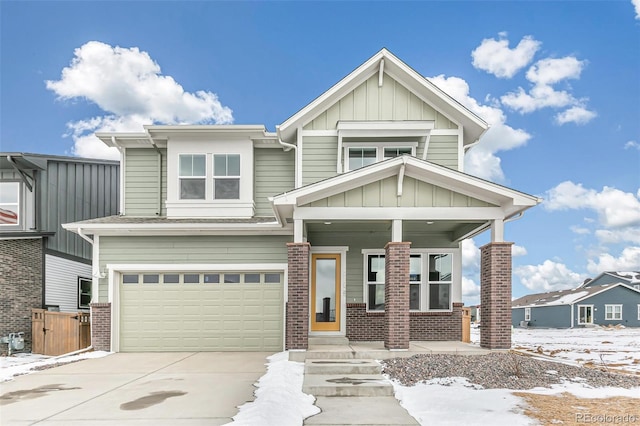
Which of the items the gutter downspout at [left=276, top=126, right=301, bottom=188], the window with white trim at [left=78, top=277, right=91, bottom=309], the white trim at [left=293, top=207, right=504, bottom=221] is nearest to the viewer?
the white trim at [left=293, top=207, right=504, bottom=221]

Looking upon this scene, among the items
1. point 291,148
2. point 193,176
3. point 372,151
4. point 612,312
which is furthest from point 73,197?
point 612,312

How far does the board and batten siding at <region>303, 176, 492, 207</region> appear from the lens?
10414 millimetres

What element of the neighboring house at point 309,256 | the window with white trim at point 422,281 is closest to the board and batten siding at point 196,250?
the neighboring house at point 309,256

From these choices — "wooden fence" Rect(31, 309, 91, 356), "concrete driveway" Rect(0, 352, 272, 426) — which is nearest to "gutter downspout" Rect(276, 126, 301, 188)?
"concrete driveway" Rect(0, 352, 272, 426)

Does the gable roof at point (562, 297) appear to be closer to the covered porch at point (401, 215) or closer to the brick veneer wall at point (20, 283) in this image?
the covered porch at point (401, 215)

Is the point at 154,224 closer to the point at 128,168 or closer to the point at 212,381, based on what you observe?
the point at 128,168

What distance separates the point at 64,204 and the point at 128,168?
4.06 m

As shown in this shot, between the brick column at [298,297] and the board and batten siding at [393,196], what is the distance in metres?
1.07

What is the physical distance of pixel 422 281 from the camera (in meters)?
13.1

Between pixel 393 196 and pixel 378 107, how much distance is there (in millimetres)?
3840

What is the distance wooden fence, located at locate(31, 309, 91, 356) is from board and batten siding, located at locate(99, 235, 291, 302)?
1890 mm

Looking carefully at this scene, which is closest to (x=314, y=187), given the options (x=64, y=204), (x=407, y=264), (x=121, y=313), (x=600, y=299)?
(x=407, y=264)

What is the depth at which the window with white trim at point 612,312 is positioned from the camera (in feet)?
118

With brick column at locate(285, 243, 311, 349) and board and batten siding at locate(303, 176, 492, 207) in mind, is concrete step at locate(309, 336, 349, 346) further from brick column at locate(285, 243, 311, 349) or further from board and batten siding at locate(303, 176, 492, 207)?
board and batten siding at locate(303, 176, 492, 207)
